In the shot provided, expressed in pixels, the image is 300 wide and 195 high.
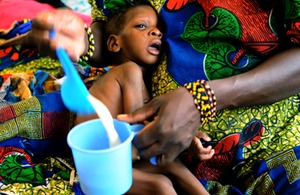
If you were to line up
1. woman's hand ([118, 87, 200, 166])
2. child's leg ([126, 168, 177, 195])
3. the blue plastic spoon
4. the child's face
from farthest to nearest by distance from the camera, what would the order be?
the child's face < child's leg ([126, 168, 177, 195]) < woman's hand ([118, 87, 200, 166]) < the blue plastic spoon

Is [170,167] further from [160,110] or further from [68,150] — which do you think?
[68,150]

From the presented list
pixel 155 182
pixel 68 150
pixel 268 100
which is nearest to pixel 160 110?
pixel 155 182

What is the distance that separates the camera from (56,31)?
3.14 feet

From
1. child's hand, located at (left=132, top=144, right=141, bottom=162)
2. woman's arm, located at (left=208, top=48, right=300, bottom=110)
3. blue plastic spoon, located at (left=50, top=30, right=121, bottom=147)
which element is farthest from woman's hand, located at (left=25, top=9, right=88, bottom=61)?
woman's arm, located at (left=208, top=48, right=300, bottom=110)

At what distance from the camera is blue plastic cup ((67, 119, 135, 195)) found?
0.79 metres

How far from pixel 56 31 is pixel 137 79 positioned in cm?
31

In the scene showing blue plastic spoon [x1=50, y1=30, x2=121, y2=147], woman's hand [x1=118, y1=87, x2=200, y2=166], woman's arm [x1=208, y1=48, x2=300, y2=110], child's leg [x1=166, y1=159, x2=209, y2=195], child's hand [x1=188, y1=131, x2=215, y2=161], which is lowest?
child's leg [x1=166, y1=159, x2=209, y2=195]

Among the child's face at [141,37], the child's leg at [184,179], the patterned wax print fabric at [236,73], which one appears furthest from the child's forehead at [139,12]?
Answer: the child's leg at [184,179]

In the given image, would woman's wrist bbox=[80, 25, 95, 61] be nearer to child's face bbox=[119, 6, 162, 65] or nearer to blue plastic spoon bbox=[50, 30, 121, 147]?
child's face bbox=[119, 6, 162, 65]

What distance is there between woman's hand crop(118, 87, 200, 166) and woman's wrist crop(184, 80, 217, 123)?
0.01 meters

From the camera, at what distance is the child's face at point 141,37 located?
1.31 meters

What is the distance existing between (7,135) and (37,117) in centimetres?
10

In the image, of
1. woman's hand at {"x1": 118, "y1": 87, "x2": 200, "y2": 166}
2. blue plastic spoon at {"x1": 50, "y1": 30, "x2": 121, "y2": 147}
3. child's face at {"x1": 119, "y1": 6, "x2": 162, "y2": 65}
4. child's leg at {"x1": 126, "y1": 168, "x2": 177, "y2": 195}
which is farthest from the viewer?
child's face at {"x1": 119, "y1": 6, "x2": 162, "y2": 65}

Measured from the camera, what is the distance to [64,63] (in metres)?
0.78
